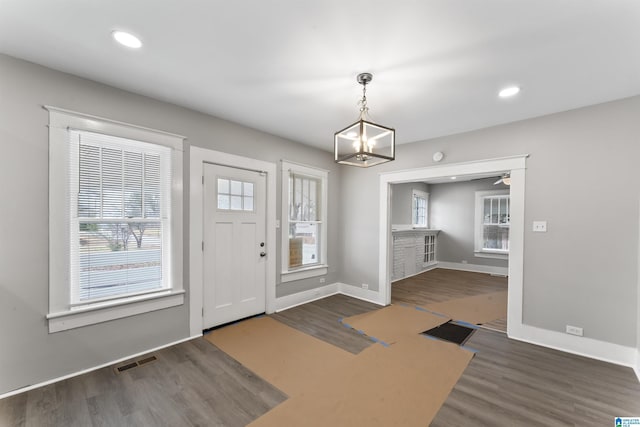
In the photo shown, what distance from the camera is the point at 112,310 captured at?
252cm

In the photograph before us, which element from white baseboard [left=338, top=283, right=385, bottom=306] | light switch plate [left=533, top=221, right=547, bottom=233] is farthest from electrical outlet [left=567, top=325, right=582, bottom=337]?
white baseboard [left=338, top=283, right=385, bottom=306]

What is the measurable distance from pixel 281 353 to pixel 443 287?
13.4ft

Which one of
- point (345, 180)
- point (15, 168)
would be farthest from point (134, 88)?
point (345, 180)

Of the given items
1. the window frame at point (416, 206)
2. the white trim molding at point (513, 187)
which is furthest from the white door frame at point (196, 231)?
the window frame at point (416, 206)

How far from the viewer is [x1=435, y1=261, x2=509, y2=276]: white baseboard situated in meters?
6.80

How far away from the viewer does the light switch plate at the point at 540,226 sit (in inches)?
121

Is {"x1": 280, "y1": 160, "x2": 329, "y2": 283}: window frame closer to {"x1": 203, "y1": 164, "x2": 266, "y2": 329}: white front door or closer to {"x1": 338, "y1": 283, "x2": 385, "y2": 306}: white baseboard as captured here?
{"x1": 203, "y1": 164, "x2": 266, "y2": 329}: white front door

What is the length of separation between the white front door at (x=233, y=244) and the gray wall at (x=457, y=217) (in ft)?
19.7

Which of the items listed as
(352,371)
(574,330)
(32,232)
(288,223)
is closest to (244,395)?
(352,371)

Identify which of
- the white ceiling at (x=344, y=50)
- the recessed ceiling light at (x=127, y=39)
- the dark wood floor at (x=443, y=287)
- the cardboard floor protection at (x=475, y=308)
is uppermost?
the recessed ceiling light at (x=127, y=39)

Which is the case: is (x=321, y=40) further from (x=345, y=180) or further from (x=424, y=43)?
(x=345, y=180)

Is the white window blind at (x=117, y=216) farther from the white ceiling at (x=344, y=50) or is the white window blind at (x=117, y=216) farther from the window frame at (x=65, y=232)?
the white ceiling at (x=344, y=50)

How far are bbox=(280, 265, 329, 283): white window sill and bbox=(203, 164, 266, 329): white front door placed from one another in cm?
40

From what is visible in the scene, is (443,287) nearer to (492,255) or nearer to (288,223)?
(492,255)
